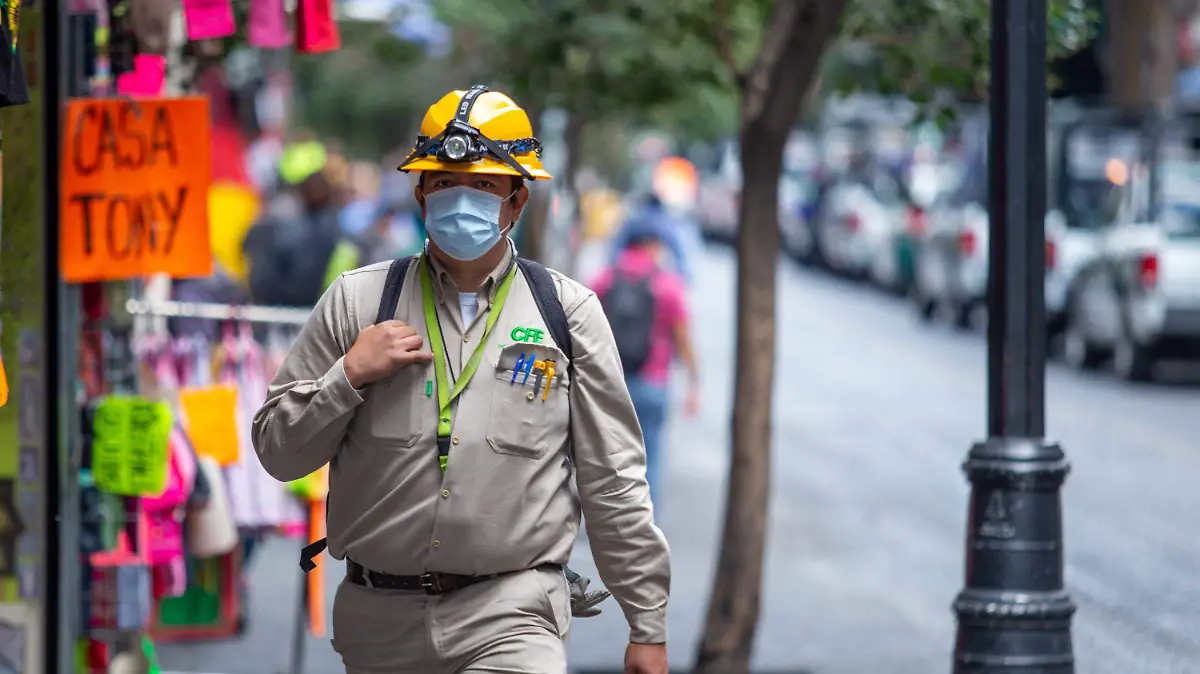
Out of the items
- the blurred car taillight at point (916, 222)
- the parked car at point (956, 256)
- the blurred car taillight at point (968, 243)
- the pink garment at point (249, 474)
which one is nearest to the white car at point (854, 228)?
the blurred car taillight at point (916, 222)

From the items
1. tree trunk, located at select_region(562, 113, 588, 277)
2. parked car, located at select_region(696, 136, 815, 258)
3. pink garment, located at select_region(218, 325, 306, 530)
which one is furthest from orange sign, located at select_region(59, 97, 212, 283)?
parked car, located at select_region(696, 136, 815, 258)

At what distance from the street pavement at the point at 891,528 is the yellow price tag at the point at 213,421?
4.96 feet

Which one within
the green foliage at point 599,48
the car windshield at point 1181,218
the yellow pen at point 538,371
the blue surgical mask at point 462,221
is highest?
the green foliage at point 599,48

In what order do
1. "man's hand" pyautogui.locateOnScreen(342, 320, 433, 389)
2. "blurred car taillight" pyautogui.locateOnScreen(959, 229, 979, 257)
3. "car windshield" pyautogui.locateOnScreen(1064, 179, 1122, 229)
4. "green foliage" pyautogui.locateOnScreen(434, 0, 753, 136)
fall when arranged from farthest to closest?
1. "blurred car taillight" pyautogui.locateOnScreen(959, 229, 979, 257)
2. "car windshield" pyautogui.locateOnScreen(1064, 179, 1122, 229)
3. "green foliage" pyautogui.locateOnScreen(434, 0, 753, 136)
4. "man's hand" pyautogui.locateOnScreen(342, 320, 433, 389)

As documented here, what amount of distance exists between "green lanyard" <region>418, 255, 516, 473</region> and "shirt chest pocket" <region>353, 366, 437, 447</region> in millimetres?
22

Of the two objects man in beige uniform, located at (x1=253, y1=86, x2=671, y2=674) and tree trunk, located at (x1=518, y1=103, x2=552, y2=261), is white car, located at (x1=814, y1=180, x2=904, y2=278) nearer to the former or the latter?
tree trunk, located at (x1=518, y1=103, x2=552, y2=261)

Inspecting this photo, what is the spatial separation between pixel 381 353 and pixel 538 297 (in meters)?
0.39

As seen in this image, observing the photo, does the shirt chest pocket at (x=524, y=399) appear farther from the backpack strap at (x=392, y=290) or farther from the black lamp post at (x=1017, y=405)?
the black lamp post at (x=1017, y=405)

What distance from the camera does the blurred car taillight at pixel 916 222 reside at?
30656mm

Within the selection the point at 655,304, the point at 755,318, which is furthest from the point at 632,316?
the point at 755,318

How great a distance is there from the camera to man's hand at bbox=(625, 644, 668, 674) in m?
4.15

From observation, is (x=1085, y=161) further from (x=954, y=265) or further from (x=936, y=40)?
(x=936, y=40)

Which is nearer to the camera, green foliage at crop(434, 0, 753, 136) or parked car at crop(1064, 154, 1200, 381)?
green foliage at crop(434, 0, 753, 136)

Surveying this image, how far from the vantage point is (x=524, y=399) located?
4.08 metres
